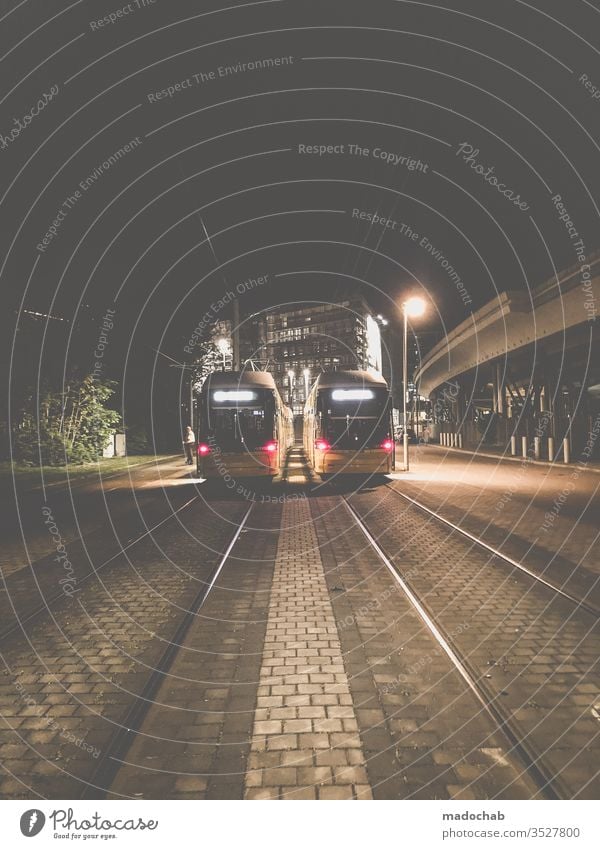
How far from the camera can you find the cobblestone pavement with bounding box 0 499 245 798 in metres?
3.68

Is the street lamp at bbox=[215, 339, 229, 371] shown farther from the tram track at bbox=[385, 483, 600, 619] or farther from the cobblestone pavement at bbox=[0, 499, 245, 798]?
the cobblestone pavement at bbox=[0, 499, 245, 798]

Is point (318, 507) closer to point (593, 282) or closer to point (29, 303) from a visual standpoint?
point (593, 282)

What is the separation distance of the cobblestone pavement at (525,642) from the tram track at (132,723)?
276cm

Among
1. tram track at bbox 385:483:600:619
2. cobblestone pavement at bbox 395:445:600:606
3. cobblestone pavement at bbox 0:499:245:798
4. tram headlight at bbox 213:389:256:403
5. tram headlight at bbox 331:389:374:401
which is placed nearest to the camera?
cobblestone pavement at bbox 0:499:245:798

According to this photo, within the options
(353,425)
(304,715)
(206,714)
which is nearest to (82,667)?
(206,714)

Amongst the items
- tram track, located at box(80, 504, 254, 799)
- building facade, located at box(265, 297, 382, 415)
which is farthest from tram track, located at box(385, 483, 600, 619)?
building facade, located at box(265, 297, 382, 415)

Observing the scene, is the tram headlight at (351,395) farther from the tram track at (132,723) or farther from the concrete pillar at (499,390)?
the concrete pillar at (499,390)

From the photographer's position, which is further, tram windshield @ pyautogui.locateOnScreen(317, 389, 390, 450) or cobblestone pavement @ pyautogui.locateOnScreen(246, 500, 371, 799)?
tram windshield @ pyautogui.locateOnScreen(317, 389, 390, 450)

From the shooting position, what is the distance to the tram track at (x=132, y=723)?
343 cm

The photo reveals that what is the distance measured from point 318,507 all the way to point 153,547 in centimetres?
627

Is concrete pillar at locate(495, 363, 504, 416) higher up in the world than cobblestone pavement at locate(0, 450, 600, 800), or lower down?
higher up

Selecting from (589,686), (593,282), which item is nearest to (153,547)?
(589,686)

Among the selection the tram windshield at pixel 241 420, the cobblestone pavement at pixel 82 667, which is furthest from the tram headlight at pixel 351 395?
the cobblestone pavement at pixel 82 667

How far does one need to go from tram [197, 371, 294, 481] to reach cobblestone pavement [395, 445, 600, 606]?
5.19m
